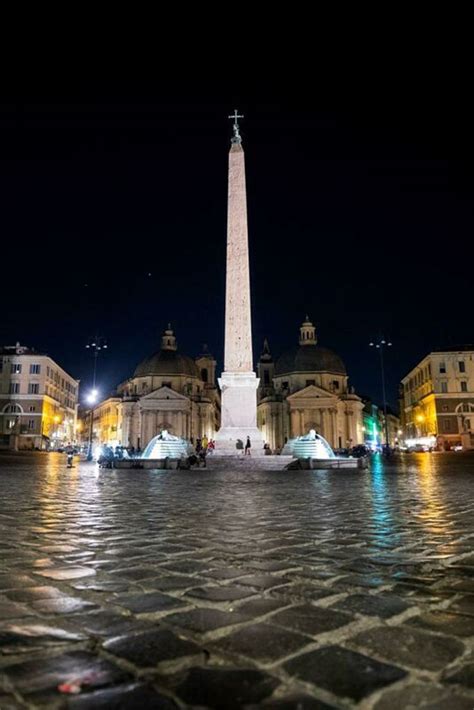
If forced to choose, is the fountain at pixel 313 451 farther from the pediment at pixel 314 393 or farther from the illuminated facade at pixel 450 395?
the pediment at pixel 314 393

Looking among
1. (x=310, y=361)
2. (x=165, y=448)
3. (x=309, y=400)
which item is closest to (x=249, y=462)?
(x=165, y=448)

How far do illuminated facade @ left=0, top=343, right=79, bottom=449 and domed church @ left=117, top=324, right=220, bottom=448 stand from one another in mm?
12663

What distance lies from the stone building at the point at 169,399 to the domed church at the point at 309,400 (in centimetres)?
1042

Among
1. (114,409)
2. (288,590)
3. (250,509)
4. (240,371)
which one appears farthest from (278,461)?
(114,409)

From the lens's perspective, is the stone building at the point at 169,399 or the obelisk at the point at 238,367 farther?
the stone building at the point at 169,399

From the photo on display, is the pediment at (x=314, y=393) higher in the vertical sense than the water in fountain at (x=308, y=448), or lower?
higher

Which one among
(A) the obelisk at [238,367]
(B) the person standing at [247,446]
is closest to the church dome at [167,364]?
(A) the obelisk at [238,367]

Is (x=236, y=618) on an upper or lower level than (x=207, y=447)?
lower

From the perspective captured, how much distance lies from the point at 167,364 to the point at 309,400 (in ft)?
81.7

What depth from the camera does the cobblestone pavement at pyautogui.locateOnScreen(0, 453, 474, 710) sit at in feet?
5.90

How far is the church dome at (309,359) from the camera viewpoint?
275 feet

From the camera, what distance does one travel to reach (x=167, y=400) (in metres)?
79.7

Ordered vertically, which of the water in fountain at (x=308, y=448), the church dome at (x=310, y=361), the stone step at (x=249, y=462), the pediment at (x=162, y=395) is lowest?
the stone step at (x=249, y=462)

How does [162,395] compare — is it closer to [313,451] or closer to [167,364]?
[167,364]
